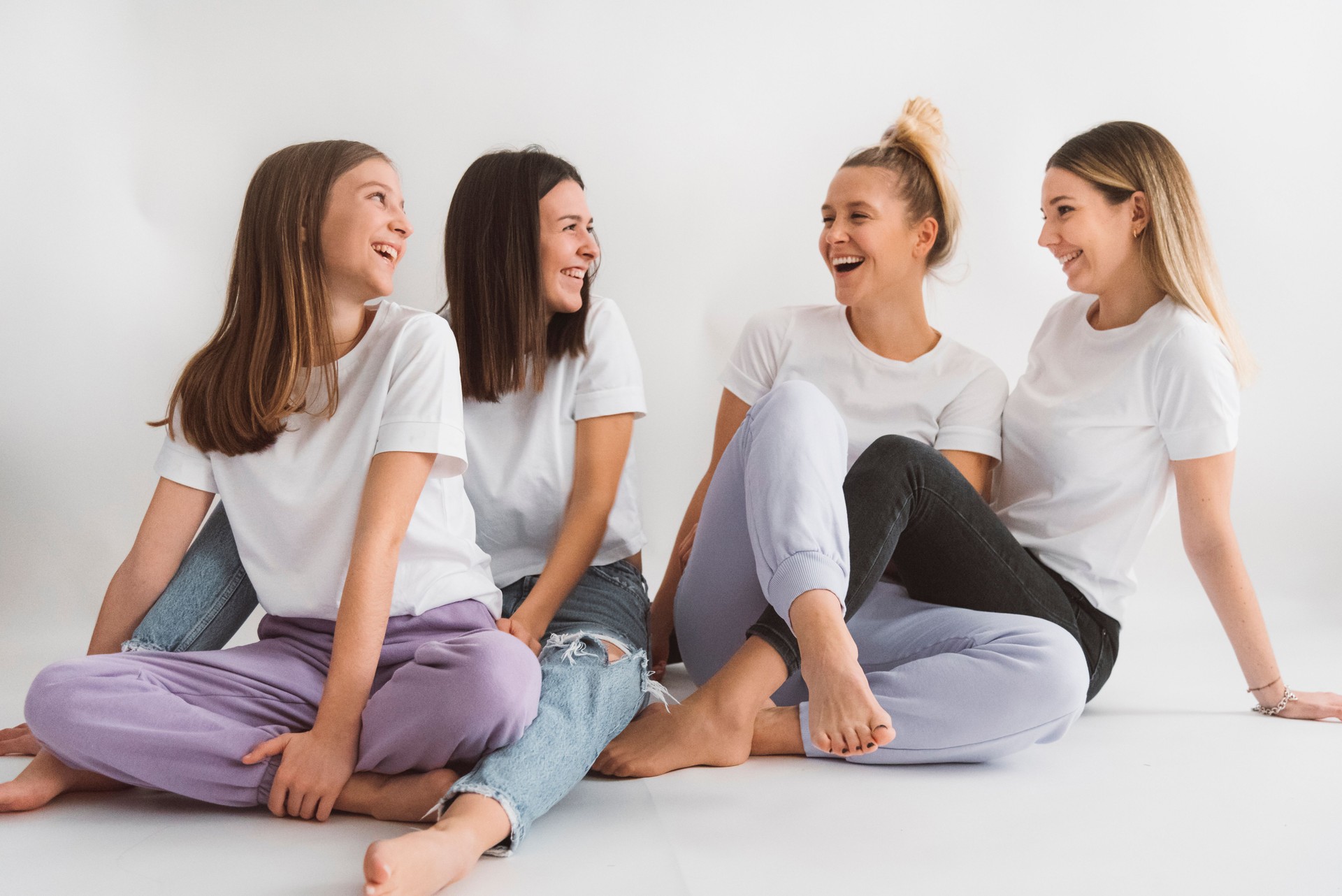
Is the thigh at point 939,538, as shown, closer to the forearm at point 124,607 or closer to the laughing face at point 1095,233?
the laughing face at point 1095,233

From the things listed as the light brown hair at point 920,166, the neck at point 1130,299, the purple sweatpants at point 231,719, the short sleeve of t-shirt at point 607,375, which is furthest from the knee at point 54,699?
the neck at point 1130,299

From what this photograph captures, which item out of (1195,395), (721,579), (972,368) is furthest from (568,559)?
(1195,395)

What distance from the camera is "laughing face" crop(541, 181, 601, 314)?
66.4 inches

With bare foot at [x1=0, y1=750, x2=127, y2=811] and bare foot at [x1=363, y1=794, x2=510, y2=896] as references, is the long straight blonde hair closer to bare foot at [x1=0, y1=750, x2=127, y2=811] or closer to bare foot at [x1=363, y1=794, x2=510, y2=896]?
bare foot at [x1=363, y1=794, x2=510, y2=896]

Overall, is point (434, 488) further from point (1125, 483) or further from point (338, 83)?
point (338, 83)

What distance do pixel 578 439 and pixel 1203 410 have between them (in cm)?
91

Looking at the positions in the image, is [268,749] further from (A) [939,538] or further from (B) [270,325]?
(A) [939,538]

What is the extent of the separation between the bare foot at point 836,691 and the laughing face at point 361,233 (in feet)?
2.30

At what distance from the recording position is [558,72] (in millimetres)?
2342

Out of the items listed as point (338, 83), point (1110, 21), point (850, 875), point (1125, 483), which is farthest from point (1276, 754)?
point (338, 83)

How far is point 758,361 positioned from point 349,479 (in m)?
0.81

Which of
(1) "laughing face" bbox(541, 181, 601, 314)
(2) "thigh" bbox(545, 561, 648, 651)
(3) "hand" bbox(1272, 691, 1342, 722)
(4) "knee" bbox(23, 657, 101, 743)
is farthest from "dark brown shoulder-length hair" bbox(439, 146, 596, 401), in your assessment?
(3) "hand" bbox(1272, 691, 1342, 722)

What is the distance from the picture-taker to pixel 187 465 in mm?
1425

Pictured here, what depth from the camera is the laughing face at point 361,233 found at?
1432 mm
